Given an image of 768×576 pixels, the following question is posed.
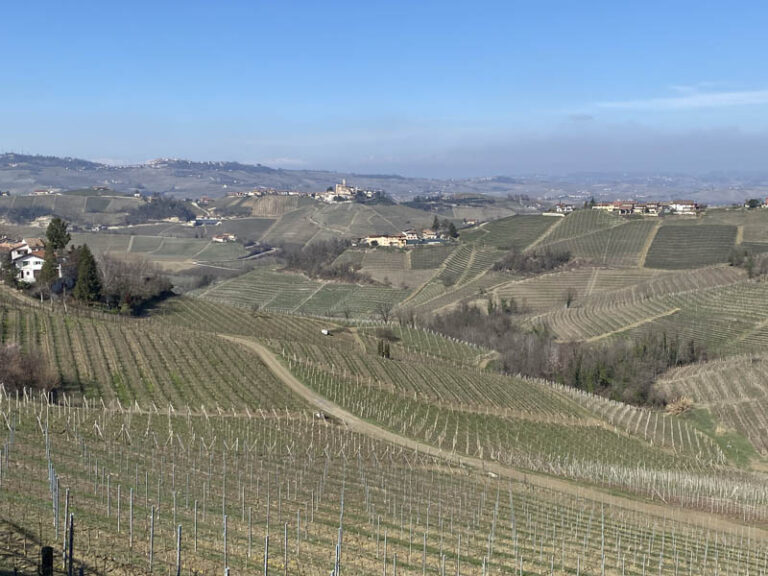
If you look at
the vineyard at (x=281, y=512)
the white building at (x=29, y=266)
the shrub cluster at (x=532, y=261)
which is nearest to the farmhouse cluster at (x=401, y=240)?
the shrub cluster at (x=532, y=261)

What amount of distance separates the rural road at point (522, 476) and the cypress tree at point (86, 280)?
824 inches

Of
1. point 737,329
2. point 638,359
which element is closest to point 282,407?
point 638,359

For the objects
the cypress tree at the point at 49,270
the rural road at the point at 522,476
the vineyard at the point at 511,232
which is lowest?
the rural road at the point at 522,476

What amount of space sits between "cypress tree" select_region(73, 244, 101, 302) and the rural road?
2094 cm

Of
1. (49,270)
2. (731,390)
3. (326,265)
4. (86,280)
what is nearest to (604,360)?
(731,390)

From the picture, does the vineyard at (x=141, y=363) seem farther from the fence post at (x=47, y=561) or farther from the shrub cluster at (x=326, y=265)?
the shrub cluster at (x=326, y=265)

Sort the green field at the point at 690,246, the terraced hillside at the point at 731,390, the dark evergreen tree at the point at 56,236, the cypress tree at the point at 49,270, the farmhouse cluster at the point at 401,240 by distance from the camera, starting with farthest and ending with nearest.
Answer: the farmhouse cluster at the point at 401,240 < the green field at the point at 690,246 < the dark evergreen tree at the point at 56,236 < the cypress tree at the point at 49,270 < the terraced hillside at the point at 731,390

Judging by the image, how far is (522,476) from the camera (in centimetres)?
3384

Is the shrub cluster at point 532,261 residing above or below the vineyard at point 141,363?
above

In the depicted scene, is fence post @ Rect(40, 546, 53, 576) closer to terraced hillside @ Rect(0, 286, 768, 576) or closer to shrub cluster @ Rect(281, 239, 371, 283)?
terraced hillside @ Rect(0, 286, 768, 576)

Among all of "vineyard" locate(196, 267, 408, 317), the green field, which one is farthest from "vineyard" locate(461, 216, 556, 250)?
"vineyard" locate(196, 267, 408, 317)

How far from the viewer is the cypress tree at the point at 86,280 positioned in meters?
58.8

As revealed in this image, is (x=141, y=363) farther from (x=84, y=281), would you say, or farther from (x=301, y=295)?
(x=301, y=295)

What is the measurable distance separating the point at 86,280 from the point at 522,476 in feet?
129
